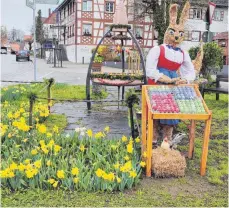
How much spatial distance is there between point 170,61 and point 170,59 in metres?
0.03

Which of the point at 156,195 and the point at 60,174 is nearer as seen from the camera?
the point at 60,174

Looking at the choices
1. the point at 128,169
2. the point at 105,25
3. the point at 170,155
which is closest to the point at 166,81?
the point at 170,155

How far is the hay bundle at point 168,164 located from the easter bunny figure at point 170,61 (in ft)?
2.32

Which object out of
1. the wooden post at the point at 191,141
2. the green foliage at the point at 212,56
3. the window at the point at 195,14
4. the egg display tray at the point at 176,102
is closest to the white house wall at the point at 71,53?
the window at the point at 195,14

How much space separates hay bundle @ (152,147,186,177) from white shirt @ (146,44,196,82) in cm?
102

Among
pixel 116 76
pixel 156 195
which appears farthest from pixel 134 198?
pixel 116 76

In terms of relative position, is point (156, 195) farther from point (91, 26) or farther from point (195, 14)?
point (195, 14)

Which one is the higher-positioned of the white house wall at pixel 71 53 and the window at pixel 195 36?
the window at pixel 195 36

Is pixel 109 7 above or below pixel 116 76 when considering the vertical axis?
above

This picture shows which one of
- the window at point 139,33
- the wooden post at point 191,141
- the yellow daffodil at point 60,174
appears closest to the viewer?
the yellow daffodil at point 60,174

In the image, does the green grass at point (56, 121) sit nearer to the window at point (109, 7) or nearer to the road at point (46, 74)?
the road at point (46, 74)

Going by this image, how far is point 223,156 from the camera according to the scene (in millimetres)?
5105

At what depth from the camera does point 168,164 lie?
415cm

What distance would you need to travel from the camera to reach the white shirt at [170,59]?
4652 millimetres
